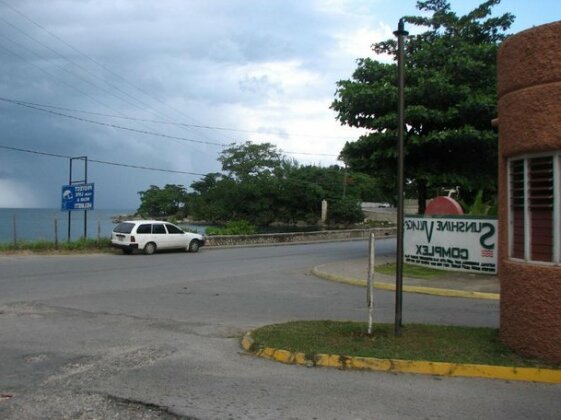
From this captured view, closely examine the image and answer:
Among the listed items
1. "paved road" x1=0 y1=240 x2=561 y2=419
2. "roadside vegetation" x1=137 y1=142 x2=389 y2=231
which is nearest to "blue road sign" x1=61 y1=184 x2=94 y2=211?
"paved road" x1=0 y1=240 x2=561 y2=419

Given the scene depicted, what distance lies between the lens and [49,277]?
16656 millimetres

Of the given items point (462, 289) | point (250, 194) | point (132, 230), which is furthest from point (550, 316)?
point (250, 194)

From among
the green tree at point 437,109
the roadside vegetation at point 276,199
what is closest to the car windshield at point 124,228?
the green tree at point 437,109

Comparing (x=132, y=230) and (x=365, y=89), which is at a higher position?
(x=365, y=89)

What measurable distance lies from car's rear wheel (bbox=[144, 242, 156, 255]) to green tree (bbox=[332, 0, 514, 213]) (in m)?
10.7

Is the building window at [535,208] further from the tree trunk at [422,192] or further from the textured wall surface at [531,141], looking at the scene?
the tree trunk at [422,192]

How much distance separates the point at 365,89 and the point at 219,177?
70.6 meters

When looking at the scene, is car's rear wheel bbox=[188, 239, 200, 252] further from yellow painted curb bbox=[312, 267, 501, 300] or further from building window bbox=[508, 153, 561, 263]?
building window bbox=[508, 153, 561, 263]

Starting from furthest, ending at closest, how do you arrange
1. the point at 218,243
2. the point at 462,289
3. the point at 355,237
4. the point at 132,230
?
the point at 355,237 < the point at 218,243 < the point at 132,230 < the point at 462,289

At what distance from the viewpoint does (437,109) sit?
20859 millimetres

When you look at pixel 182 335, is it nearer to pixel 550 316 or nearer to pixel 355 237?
pixel 550 316

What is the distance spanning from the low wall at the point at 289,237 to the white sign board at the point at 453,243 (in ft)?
41.7

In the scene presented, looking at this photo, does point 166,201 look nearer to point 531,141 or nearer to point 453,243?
point 453,243

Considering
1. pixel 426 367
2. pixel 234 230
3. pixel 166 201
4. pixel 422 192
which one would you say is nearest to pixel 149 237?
pixel 234 230
